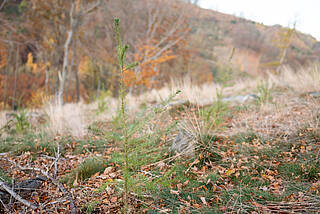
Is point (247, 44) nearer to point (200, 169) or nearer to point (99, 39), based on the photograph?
point (99, 39)

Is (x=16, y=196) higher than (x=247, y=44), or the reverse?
(x=247, y=44)

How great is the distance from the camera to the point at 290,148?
2.30 meters

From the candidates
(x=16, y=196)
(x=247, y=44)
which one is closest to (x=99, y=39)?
(x=247, y=44)

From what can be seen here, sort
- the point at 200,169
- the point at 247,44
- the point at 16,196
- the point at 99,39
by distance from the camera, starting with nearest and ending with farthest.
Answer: the point at 16,196 < the point at 200,169 < the point at 247,44 < the point at 99,39

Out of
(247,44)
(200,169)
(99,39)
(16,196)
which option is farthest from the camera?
(99,39)

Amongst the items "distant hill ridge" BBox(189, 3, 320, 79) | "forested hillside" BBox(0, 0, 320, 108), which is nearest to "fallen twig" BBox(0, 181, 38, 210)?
"forested hillside" BBox(0, 0, 320, 108)

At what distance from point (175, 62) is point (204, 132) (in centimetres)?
1676

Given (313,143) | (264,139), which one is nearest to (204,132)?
(264,139)

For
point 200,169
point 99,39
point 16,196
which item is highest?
point 99,39

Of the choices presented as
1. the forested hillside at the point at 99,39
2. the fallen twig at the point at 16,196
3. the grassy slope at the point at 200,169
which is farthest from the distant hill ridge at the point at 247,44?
the fallen twig at the point at 16,196

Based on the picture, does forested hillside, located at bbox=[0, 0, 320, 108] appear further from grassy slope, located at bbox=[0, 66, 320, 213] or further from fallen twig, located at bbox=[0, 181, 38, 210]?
fallen twig, located at bbox=[0, 181, 38, 210]

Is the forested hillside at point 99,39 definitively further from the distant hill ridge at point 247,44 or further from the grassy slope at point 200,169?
the grassy slope at point 200,169

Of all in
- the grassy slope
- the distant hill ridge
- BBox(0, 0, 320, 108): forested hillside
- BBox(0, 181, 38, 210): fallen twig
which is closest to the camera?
the grassy slope

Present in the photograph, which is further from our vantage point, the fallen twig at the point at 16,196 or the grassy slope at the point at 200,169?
the fallen twig at the point at 16,196
